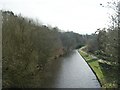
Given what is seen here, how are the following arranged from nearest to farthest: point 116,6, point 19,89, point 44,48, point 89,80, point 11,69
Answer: point 116,6, point 11,69, point 19,89, point 89,80, point 44,48

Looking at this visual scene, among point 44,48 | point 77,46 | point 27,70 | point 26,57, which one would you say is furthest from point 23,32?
point 77,46

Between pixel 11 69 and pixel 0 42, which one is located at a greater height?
pixel 0 42

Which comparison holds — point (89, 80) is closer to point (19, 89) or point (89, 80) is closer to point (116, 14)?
point (19, 89)

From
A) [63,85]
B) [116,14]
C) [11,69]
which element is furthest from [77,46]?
[116,14]

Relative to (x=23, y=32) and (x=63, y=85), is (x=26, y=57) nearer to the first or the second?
(x=23, y=32)

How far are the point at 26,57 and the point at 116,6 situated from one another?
1503 centimetres

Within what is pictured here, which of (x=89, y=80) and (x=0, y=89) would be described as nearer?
(x=0, y=89)

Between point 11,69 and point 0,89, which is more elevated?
point 11,69

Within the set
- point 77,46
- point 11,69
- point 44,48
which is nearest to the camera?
point 11,69

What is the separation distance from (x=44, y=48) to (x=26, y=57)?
1343cm

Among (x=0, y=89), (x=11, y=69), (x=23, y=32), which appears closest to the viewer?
(x=0, y=89)

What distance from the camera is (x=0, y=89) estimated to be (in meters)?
16.7

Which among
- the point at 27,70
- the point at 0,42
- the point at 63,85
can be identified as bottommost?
the point at 63,85

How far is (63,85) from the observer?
25.7m
